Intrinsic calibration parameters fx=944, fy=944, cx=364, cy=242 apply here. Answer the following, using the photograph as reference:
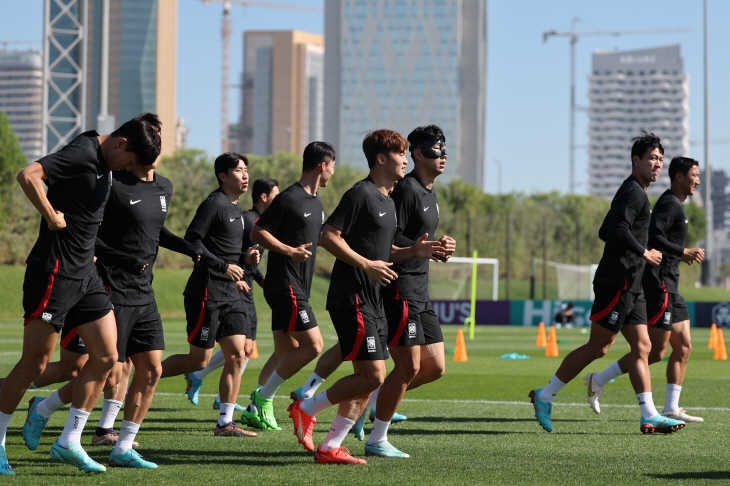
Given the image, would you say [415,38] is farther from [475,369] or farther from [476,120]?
[475,369]

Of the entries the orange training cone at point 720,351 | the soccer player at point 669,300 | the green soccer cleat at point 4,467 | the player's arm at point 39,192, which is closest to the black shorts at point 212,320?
the green soccer cleat at point 4,467

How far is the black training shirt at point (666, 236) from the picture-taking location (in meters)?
8.36

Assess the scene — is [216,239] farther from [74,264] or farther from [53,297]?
[53,297]

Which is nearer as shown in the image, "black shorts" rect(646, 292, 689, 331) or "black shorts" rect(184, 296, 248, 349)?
"black shorts" rect(184, 296, 248, 349)

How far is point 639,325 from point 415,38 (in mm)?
172069

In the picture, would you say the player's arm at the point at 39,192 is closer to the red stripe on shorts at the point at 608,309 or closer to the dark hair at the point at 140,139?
the dark hair at the point at 140,139

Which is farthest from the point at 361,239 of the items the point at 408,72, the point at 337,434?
the point at 408,72

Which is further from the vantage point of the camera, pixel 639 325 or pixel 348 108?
pixel 348 108

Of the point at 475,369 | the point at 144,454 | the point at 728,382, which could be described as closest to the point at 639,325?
the point at 144,454

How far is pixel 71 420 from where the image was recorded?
562cm

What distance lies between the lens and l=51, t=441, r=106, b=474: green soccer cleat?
5.55m

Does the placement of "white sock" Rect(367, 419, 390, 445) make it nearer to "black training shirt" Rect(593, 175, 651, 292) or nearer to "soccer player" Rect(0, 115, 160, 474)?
"soccer player" Rect(0, 115, 160, 474)

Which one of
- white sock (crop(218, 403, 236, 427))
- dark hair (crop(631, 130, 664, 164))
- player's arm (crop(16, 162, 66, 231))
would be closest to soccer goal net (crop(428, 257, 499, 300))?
dark hair (crop(631, 130, 664, 164))

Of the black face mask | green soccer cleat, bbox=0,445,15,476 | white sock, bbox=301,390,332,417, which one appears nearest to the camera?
green soccer cleat, bbox=0,445,15,476
